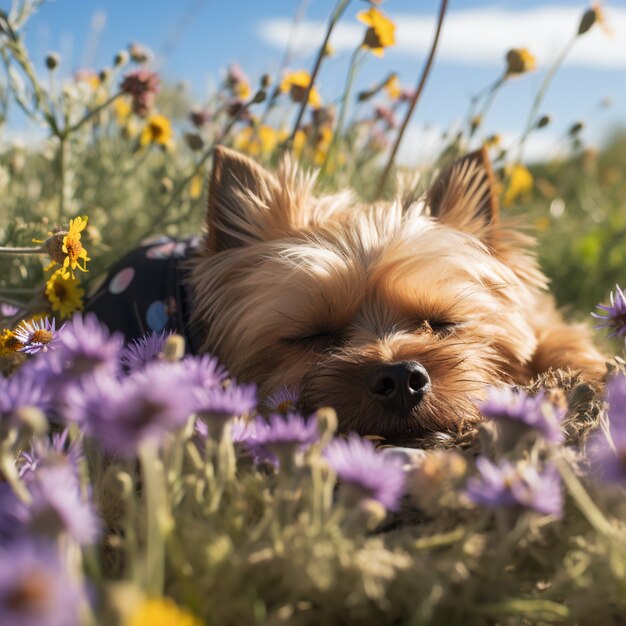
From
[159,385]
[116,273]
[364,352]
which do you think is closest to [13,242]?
[116,273]

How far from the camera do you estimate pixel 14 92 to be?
3.49 m

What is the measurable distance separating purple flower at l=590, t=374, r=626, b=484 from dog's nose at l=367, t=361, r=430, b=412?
0.59 metres

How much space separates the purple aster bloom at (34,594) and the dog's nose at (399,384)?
1.45 m

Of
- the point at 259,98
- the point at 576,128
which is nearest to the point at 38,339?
the point at 259,98

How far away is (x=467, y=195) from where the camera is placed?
3072 millimetres

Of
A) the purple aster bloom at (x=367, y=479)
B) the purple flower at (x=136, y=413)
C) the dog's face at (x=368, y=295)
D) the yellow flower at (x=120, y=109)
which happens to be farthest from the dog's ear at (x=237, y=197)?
the yellow flower at (x=120, y=109)

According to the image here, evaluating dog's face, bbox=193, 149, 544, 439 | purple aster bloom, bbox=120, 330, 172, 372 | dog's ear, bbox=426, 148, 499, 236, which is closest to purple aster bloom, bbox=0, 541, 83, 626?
purple aster bloom, bbox=120, 330, 172, 372

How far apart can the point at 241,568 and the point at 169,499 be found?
195 mm

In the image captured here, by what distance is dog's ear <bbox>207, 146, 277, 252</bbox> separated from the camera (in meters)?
2.97

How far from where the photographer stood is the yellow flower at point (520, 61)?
3857 millimetres

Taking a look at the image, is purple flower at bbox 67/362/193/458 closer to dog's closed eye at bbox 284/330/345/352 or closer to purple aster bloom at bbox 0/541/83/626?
purple aster bloom at bbox 0/541/83/626

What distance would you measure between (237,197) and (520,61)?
6.14ft

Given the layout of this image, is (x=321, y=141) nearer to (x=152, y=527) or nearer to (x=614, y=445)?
(x=614, y=445)

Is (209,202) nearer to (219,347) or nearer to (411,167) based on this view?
(219,347)
